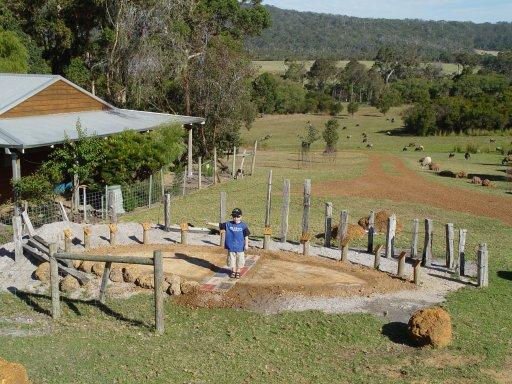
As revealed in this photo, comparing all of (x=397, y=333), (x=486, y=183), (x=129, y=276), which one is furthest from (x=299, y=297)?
→ (x=486, y=183)

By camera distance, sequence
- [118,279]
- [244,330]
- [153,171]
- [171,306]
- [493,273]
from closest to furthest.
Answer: [244,330]
[171,306]
[118,279]
[493,273]
[153,171]

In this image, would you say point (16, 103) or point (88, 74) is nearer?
point (16, 103)

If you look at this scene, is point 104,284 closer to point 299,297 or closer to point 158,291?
point 158,291

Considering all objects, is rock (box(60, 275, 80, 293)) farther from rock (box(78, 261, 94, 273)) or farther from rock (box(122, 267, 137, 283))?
rock (box(122, 267, 137, 283))

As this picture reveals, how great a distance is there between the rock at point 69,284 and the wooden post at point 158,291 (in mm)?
2758

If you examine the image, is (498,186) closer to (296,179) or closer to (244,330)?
(296,179)

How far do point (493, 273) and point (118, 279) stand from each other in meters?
8.46

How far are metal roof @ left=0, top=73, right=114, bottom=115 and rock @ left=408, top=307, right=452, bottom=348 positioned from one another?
53.9ft

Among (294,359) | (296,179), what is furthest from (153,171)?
(294,359)

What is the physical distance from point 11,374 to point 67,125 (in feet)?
52.4

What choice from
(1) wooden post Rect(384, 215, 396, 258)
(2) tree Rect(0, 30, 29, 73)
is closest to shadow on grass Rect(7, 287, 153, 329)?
(1) wooden post Rect(384, 215, 396, 258)

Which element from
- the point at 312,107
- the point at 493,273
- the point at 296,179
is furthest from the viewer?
the point at 312,107

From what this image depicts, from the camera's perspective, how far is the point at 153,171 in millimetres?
23156

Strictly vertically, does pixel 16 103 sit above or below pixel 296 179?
above
